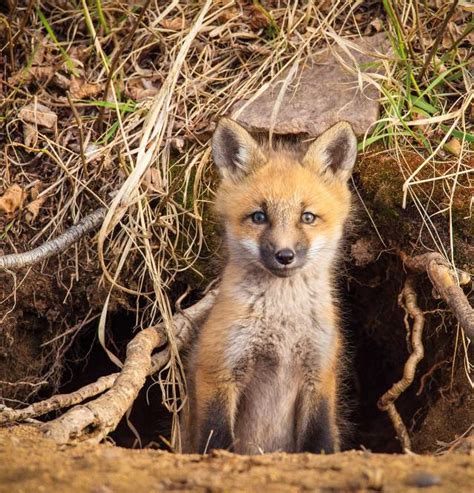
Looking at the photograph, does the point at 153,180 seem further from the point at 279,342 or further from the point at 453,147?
the point at 453,147

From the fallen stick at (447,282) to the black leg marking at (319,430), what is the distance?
80 cm

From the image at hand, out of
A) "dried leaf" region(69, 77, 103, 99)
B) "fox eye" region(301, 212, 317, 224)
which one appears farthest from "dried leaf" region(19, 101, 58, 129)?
"fox eye" region(301, 212, 317, 224)

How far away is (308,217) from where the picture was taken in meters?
4.04

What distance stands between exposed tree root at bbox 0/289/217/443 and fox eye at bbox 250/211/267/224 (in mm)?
903

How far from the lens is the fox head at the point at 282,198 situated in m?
3.93

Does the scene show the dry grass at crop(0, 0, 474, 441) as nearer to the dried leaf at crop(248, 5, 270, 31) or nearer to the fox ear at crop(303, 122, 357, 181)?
the dried leaf at crop(248, 5, 270, 31)

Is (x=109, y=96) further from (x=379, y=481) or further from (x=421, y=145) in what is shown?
(x=379, y=481)

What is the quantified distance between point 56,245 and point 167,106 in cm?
106

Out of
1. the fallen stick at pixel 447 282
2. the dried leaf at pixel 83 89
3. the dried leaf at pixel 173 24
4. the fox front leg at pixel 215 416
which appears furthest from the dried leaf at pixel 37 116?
the fallen stick at pixel 447 282

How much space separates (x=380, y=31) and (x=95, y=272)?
2.48m

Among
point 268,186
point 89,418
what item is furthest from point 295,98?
point 89,418

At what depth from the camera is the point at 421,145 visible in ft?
15.6

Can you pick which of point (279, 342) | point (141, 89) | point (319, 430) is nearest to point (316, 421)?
point (319, 430)

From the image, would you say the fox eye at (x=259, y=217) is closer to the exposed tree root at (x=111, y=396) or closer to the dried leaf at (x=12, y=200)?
the exposed tree root at (x=111, y=396)
